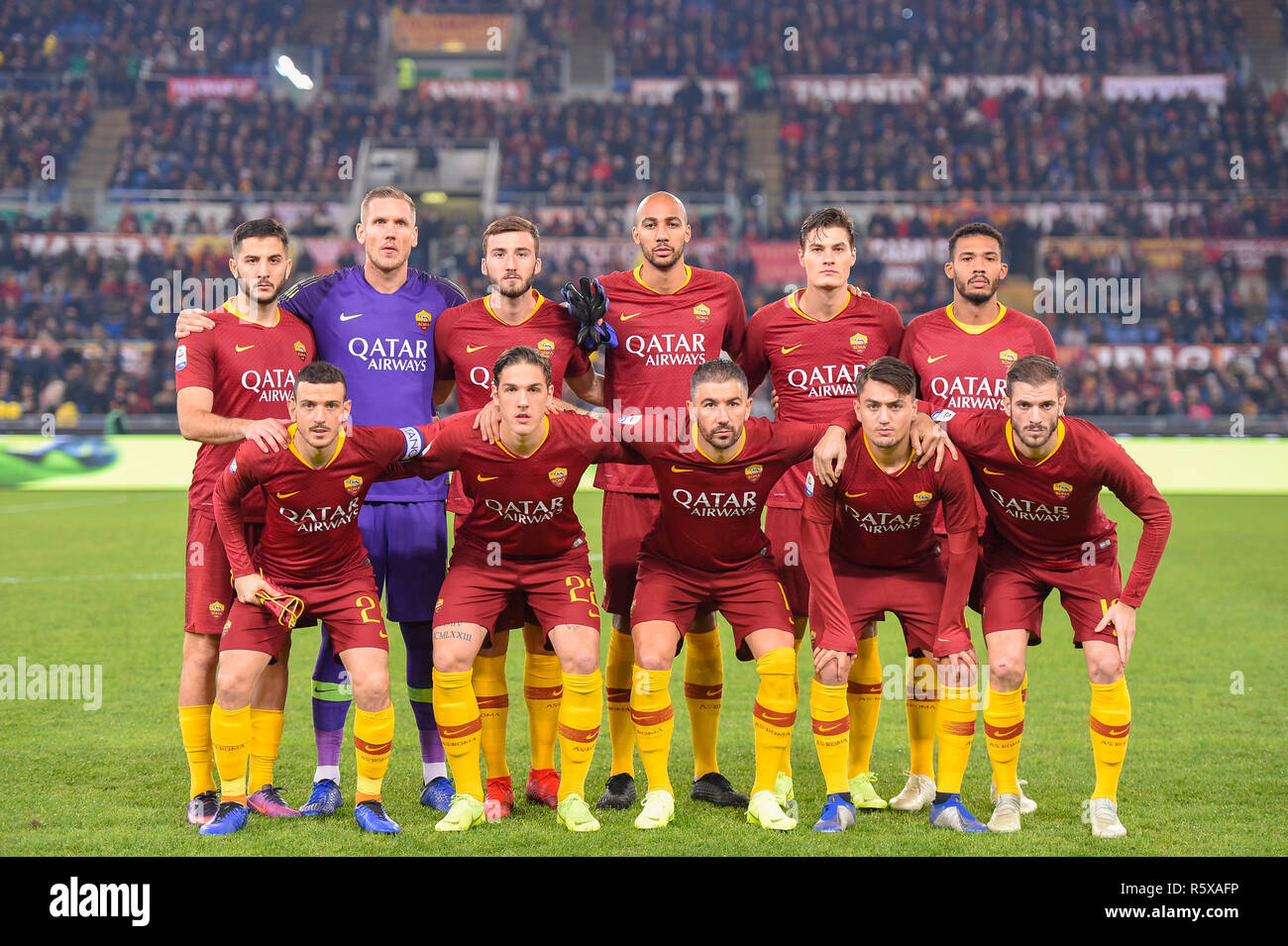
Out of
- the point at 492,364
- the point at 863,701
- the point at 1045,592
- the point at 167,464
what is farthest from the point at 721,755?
the point at 167,464

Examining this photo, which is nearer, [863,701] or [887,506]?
[887,506]

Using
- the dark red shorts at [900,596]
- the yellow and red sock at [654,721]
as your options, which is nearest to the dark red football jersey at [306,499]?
Answer: the yellow and red sock at [654,721]

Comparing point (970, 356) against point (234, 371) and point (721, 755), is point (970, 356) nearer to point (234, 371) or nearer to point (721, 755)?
point (721, 755)

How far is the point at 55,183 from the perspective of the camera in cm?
2873

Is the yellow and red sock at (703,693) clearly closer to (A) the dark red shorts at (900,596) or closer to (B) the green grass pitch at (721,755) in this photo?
(B) the green grass pitch at (721,755)

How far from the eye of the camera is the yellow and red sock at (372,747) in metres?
4.97

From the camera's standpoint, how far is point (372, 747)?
16.3 ft

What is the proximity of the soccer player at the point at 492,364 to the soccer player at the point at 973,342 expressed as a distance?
1591mm

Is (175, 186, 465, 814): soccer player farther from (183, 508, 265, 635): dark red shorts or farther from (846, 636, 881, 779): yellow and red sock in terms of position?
(846, 636, 881, 779): yellow and red sock

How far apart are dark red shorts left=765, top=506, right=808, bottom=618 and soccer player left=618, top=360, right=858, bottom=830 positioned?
12.4 inches

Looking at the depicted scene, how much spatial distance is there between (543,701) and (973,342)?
2517mm
